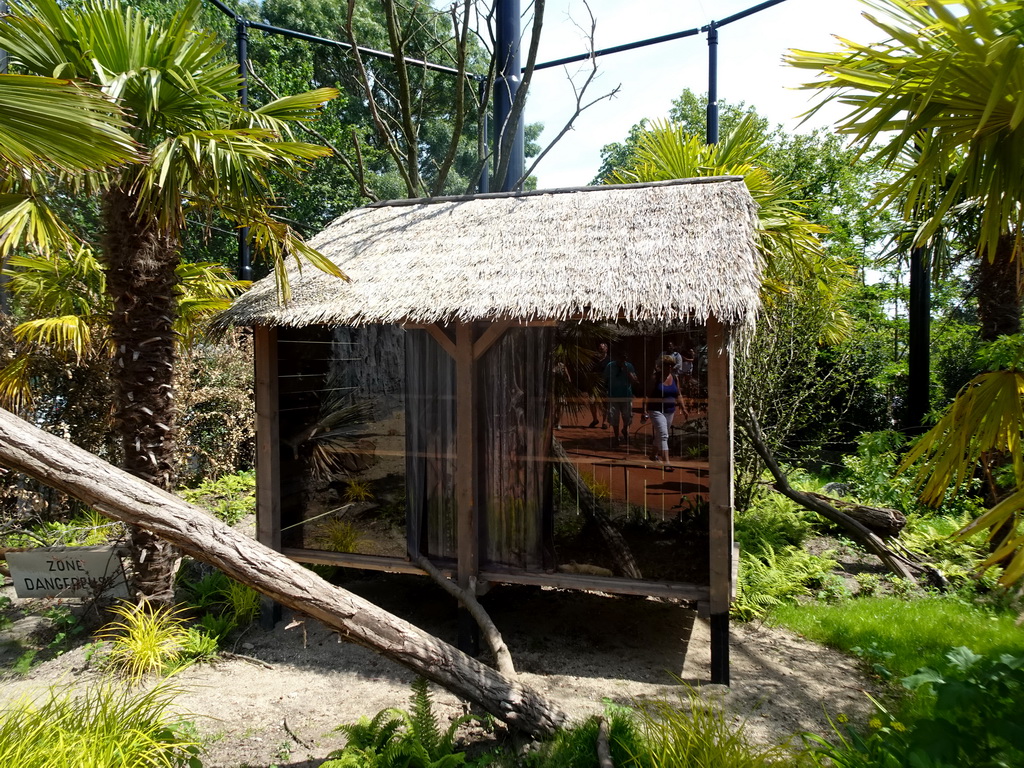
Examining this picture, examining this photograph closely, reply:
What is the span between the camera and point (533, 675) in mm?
5016

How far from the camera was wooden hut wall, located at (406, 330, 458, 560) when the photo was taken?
5781mm

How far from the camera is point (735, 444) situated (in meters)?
8.36

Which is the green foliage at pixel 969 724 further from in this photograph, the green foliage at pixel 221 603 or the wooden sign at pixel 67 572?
the wooden sign at pixel 67 572

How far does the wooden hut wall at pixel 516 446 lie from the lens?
18.2 ft

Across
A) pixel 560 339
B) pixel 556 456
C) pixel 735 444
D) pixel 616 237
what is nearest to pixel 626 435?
pixel 556 456

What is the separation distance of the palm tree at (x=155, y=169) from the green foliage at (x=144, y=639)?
0.68 ft

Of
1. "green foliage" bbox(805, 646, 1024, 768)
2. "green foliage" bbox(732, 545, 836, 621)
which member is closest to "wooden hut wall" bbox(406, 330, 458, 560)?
"green foliage" bbox(732, 545, 836, 621)

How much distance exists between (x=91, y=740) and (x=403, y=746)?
1476 millimetres

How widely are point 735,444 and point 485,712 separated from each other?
5.28 meters

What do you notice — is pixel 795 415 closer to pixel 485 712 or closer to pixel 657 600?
pixel 657 600

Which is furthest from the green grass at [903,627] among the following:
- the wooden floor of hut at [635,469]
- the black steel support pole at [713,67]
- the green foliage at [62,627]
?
the black steel support pole at [713,67]

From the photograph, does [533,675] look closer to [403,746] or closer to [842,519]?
[403,746]

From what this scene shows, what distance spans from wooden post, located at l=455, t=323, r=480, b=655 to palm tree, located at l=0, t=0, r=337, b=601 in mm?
1269

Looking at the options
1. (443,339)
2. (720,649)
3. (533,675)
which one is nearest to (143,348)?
(443,339)
